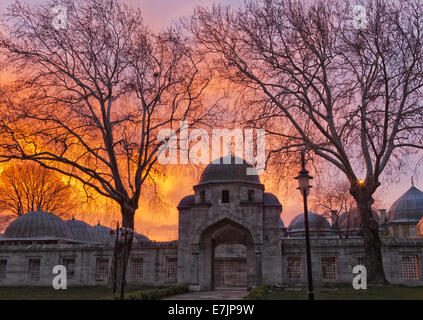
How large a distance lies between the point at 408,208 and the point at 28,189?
4844 centimetres

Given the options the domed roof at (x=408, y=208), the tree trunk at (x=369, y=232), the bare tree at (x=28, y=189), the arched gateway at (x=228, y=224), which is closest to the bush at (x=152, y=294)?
the arched gateway at (x=228, y=224)

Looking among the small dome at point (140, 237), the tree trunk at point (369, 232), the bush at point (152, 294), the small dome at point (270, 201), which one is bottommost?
the bush at point (152, 294)

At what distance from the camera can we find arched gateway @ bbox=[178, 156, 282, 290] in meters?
29.7

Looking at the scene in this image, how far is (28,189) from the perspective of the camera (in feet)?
149

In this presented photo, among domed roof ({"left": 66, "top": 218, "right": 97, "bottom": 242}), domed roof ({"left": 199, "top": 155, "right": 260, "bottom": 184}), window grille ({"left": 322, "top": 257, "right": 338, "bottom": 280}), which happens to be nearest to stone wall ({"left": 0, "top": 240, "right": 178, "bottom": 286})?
domed roof ({"left": 199, "top": 155, "right": 260, "bottom": 184})

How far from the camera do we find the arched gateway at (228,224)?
29688 mm

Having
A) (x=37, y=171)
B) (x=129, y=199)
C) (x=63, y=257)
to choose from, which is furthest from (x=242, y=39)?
(x=37, y=171)

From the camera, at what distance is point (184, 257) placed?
3114 centimetres

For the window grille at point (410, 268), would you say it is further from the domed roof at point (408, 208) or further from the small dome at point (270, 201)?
the domed roof at point (408, 208)

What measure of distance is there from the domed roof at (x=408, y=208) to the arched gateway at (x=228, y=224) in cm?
3130

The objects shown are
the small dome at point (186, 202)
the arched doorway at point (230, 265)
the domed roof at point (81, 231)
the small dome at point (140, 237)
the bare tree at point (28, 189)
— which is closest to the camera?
the small dome at point (186, 202)

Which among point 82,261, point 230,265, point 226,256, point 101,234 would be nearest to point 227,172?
point 226,256

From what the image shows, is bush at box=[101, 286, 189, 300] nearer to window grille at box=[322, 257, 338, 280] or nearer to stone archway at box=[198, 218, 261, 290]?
stone archway at box=[198, 218, 261, 290]
